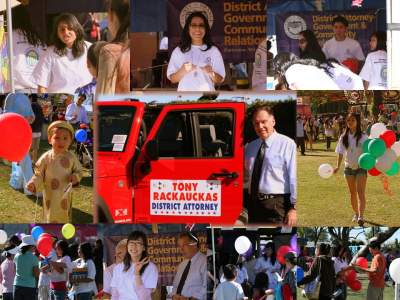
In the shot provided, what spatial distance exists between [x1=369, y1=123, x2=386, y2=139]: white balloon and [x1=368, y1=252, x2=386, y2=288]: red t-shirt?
3.15ft

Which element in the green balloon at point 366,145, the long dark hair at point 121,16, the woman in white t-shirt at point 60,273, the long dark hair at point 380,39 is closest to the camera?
the green balloon at point 366,145

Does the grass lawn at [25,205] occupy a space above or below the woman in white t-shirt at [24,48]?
below

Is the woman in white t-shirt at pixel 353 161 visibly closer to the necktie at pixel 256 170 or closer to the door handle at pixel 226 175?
the necktie at pixel 256 170

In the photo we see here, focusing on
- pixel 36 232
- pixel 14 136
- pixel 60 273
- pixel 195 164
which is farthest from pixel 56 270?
pixel 195 164

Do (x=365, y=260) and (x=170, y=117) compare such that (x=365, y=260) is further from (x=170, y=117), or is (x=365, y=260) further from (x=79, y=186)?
(x=79, y=186)

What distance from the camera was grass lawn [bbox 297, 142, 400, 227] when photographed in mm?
6051

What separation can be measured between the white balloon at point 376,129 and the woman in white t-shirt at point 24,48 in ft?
9.28

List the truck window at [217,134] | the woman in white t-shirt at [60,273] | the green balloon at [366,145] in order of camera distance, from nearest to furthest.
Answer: the truck window at [217,134]
the green balloon at [366,145]
the woman in white t-shirt at [60,273]

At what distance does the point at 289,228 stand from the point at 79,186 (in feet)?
5.44

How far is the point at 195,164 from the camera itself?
19.6 ft

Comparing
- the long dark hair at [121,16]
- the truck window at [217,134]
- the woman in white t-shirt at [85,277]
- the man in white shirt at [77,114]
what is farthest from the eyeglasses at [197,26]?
the woman in white t-shirt at [85,277]

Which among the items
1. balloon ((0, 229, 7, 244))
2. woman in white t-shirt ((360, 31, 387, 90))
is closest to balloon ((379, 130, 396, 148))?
woman in white t-shirt ((360, 31, 387, 90))

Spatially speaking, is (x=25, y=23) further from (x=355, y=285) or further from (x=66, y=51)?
(x=355, y=285)

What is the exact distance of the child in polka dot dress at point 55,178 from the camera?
245 inches
